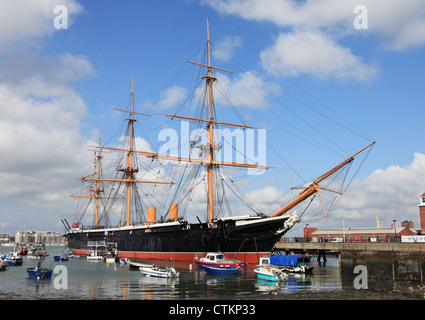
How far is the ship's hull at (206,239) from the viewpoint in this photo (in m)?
42.4

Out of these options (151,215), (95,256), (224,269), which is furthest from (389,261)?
(95,256)

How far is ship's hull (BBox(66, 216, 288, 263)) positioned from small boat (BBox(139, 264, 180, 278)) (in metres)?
8.79

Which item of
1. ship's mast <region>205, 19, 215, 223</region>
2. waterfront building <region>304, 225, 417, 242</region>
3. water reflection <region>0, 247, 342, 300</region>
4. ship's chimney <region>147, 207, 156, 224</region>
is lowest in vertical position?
water reflection <region>0, 247, 342, 300</region>

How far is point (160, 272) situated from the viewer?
36.9 meters

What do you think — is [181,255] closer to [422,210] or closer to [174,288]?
[174,288]

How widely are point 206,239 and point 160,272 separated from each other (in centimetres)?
996

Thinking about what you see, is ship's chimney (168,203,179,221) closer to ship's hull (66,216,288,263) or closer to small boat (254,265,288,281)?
ship's hull (66,216,288,263)

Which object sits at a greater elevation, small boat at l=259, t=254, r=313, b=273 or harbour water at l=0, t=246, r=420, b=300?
small boat at l=259, t=254, r=313, b=273

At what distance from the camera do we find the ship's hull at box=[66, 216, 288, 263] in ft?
139

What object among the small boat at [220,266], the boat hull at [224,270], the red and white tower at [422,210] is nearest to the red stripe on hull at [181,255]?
the small boat at [220,266]

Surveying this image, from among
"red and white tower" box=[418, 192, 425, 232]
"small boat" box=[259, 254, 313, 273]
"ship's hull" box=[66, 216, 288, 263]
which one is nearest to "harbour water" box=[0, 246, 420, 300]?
"small boat" box=[259, 254, 313, 273]
